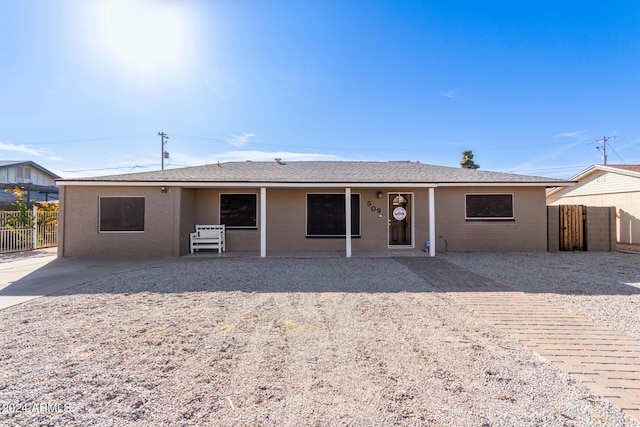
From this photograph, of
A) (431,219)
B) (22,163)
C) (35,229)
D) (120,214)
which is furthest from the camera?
(22,163)

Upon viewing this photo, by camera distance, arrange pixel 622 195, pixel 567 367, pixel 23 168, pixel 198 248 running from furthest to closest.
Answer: pixel 23 168 → pixel 622 195 → pixel 198 248 → pixel 567 367

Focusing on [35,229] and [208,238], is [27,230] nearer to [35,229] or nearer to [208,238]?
[35,229]

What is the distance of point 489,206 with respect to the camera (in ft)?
32.3

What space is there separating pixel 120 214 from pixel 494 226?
12.5 m

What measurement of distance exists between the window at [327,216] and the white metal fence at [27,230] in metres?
10.2

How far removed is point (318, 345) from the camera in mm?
2951

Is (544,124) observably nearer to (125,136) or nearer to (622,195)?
(622,195)

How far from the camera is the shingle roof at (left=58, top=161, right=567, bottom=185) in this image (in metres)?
8.62

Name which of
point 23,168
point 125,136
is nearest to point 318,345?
point 23,168

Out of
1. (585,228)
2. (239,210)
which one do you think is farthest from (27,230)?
(585,228)

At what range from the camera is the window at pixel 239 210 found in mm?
9867

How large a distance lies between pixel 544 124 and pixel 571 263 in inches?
467

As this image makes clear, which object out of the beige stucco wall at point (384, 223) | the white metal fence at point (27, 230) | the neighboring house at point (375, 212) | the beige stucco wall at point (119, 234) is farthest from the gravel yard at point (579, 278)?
the white metal fence at point (27, 230)

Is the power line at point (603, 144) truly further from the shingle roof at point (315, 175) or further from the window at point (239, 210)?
the window at point (239, 210)
